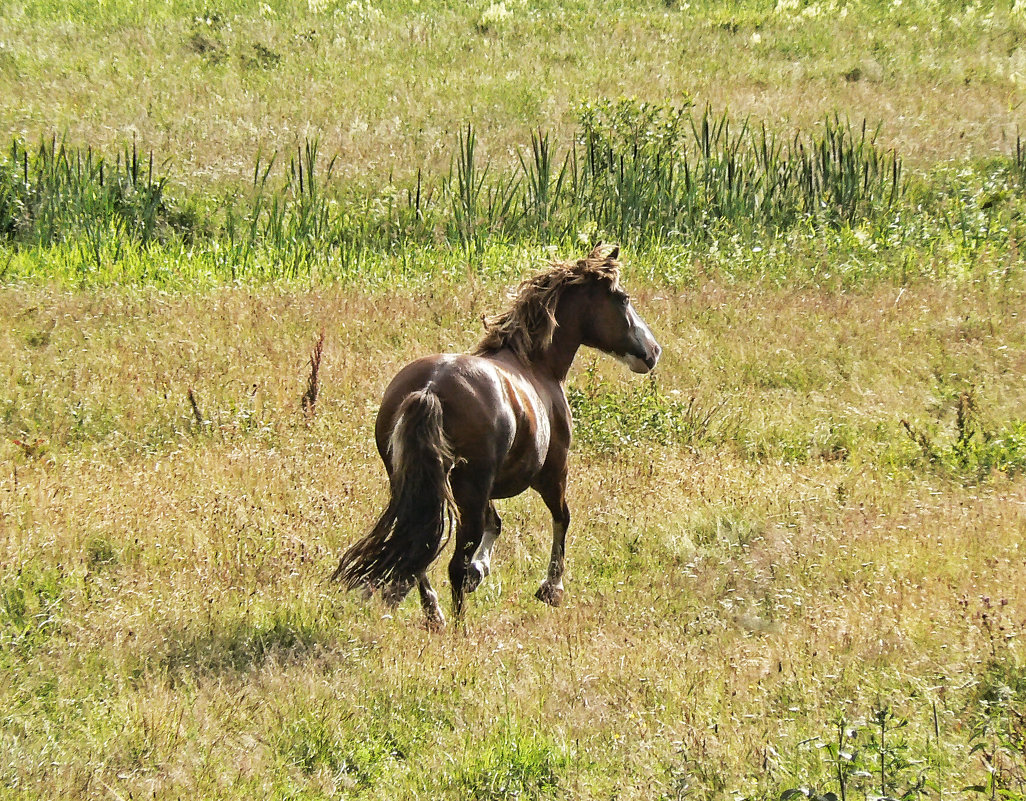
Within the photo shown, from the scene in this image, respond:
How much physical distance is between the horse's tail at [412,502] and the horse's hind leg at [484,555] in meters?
0.47

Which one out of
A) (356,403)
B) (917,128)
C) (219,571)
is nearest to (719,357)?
(356,403)

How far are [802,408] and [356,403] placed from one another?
14.2 feet

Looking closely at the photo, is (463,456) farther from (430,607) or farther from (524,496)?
(524,496)

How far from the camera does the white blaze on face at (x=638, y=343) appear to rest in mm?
7805

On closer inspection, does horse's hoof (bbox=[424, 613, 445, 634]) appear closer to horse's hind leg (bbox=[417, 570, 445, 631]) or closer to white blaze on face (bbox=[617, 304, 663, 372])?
horse's hind leg (bbox=[417, 570, 445, 631])

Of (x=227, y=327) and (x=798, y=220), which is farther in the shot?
(x=798, y=220)

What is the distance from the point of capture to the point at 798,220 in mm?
16422

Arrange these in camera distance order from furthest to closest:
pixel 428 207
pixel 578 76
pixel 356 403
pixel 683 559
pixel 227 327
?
pixel 578 76 < pixel 428 207 < pixel 227 327 < pixel 356 403 < pixel 683 559

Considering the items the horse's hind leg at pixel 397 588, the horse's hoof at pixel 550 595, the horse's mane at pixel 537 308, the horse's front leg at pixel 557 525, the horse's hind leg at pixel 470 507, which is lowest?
the horse's hoof at pixel 550 595

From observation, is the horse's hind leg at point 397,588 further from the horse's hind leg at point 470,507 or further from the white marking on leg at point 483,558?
the white marking on leg at point 483,558

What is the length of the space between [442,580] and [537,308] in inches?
70.4

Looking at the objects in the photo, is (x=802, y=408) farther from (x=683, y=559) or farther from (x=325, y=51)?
(x=325, y=51)

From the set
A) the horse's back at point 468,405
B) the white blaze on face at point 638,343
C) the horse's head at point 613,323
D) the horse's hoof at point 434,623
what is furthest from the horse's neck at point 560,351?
the horse's hoof at point 434,623

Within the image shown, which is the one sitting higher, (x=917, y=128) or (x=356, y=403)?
(x=917, y=128)
